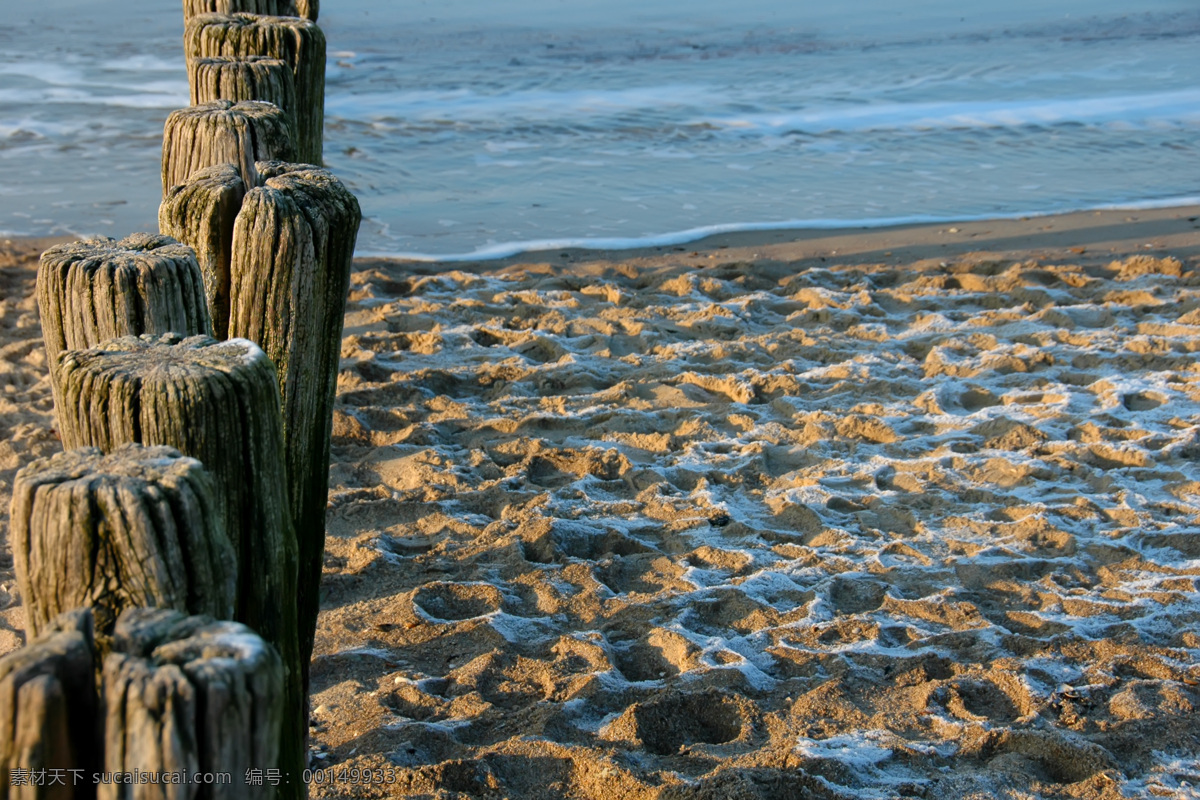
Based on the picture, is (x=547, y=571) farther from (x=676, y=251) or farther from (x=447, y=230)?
(x=447, y=230)

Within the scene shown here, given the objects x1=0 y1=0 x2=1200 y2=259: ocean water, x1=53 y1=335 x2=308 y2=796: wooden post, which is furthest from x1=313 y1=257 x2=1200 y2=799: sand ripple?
x1=0 y1=0 x2=1200 y2=259: ocean water

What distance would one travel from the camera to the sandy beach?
103 inches

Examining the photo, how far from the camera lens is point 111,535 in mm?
1163

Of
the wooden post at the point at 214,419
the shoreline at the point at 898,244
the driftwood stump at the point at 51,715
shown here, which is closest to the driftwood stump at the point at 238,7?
the shoreline at the point at 898,244

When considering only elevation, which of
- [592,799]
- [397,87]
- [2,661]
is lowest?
[592,799]

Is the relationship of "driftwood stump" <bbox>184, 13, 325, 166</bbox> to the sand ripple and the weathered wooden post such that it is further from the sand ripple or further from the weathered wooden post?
the weathered wooden post

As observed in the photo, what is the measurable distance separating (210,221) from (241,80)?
3.51ft

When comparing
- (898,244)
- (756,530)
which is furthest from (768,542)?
(898,244)

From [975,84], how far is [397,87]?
22.5ft

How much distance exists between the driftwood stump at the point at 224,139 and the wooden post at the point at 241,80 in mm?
491

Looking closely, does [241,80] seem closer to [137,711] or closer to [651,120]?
[137,711]

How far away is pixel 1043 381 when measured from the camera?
4.79m

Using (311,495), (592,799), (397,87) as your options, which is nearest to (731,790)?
(592,799)

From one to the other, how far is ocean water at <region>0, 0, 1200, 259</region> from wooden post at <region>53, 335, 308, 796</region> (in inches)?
209
